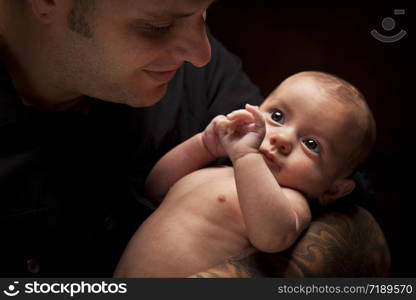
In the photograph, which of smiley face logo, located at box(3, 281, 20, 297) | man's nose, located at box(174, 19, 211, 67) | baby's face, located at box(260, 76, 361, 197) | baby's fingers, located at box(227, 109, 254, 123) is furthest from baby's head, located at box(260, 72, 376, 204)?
smiley face logo, located at box(3, 281, 20, 297)

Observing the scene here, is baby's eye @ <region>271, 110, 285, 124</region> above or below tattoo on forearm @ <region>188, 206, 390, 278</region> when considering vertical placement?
above

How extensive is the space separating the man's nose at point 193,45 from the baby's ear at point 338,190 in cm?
47

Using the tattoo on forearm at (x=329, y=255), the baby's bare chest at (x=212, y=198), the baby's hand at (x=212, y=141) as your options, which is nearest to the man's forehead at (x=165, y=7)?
the baby's hand at (x=212, y=141)

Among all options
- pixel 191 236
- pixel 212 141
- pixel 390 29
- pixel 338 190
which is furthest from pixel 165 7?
pixel 390 29

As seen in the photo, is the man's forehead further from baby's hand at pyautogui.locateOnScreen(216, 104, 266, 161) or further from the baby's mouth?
the baby's mouth

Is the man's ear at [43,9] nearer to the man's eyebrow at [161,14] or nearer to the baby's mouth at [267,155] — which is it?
the man's eyebrow at [161,14]

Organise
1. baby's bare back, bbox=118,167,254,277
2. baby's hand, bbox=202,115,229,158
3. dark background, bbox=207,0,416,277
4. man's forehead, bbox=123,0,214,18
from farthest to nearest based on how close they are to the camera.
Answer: dark background, bbox=207,0,416,277 < baby's hand, bbox=202,115,229,158 < baby's bare back, bbox=118,167,254,277 < man's forehead, bbox=123,0,214,18

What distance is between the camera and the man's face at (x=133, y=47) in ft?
3.84

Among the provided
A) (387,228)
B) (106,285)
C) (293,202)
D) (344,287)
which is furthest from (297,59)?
(106,285)

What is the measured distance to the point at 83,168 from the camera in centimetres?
138

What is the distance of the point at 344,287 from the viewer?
124 cm

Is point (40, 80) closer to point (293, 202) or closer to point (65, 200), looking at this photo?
point (65, 200)

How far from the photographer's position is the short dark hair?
1183 millimetres

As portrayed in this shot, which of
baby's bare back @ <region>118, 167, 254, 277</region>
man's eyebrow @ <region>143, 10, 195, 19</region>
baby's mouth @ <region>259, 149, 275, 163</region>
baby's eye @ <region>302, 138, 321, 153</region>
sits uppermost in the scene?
man's eyebrow @ <region>143, 10, 195, 19</region>
